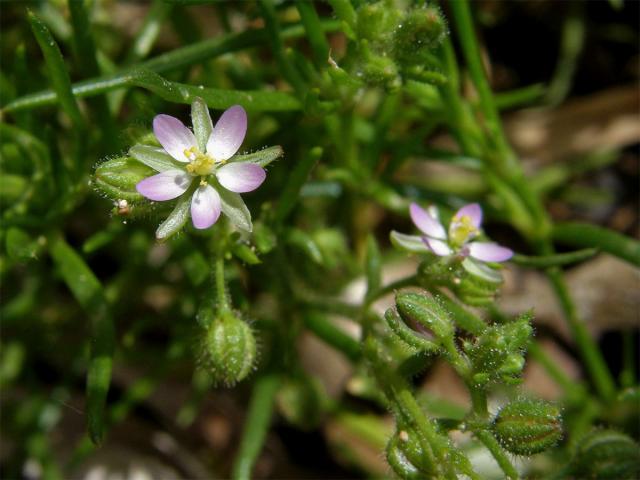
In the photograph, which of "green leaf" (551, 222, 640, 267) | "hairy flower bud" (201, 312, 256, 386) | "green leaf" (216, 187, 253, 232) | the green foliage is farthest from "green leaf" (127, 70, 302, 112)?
"green leaf" (551, 222, 640, 267)

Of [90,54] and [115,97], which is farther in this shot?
[115,97]

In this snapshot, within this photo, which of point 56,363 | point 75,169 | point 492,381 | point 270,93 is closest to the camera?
point 492,381

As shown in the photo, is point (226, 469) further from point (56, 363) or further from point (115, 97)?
point (115, 97)

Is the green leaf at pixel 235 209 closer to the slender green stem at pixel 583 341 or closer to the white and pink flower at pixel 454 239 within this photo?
the white and pink flower at pixel 454 239

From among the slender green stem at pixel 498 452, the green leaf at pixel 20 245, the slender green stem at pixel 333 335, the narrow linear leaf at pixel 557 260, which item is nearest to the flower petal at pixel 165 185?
the green leaf at pixel 20 245

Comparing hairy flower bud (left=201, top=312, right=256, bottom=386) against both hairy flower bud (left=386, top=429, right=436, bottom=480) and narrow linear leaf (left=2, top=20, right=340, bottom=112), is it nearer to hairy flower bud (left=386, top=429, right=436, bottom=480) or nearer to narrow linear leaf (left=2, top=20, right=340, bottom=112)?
hairy flower bud (left=386, top=429, right=436, bottom=480)

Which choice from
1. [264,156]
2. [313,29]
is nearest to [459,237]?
[264,156]

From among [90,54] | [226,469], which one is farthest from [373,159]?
[226,469]
